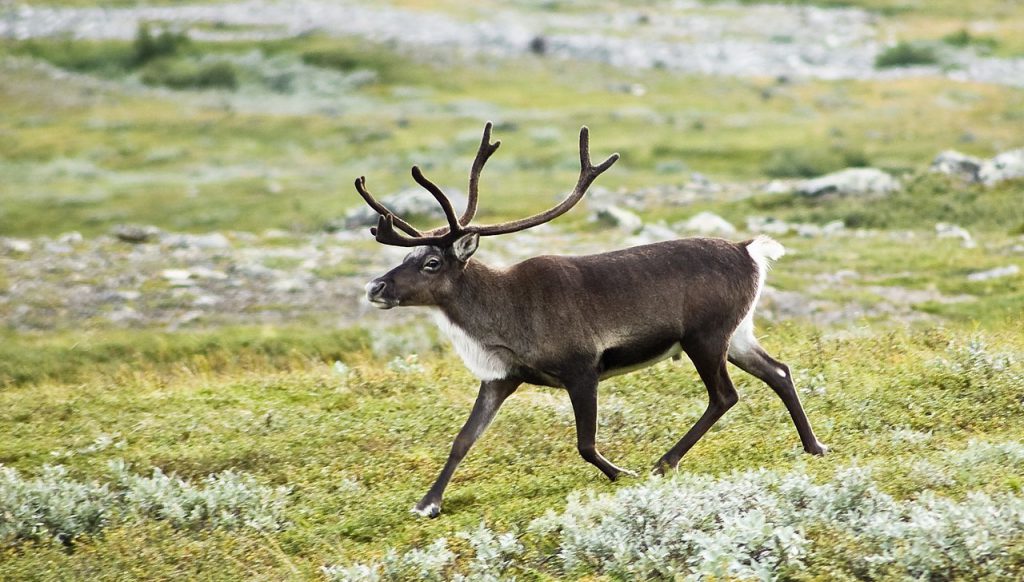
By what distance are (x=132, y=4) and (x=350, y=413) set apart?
75.8 meters

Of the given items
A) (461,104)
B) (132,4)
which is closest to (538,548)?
(461,104)

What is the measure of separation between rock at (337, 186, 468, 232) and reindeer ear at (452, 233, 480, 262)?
19013mm

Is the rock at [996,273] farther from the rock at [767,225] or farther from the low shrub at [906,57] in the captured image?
the low shrub at [906,57]

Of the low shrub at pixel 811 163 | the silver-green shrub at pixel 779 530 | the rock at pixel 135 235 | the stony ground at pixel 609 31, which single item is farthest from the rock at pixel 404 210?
the stony ground at pixel 609 31

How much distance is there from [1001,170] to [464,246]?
22225 mm

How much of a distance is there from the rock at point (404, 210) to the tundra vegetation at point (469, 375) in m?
0.23

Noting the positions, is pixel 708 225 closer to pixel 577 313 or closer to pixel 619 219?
Result: pixel 619 219

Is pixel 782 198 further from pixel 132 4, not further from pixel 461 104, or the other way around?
pixel 132 4

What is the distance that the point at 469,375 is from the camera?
1398cm

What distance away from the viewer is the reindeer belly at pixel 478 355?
1012cm

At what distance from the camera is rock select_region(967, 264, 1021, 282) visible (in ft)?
67.4

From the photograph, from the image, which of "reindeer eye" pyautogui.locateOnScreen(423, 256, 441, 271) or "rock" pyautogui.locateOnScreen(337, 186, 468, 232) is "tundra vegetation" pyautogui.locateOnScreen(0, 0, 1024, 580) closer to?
"rock" pyautogui.locateOnScreen(337, 186, 468, 232)

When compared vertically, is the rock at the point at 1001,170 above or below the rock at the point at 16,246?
above

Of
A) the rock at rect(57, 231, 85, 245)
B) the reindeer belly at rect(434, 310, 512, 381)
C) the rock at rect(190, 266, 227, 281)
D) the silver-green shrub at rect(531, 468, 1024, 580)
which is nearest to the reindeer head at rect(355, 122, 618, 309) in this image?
the reindeer belly at rect(434, 310, 512, 381)
